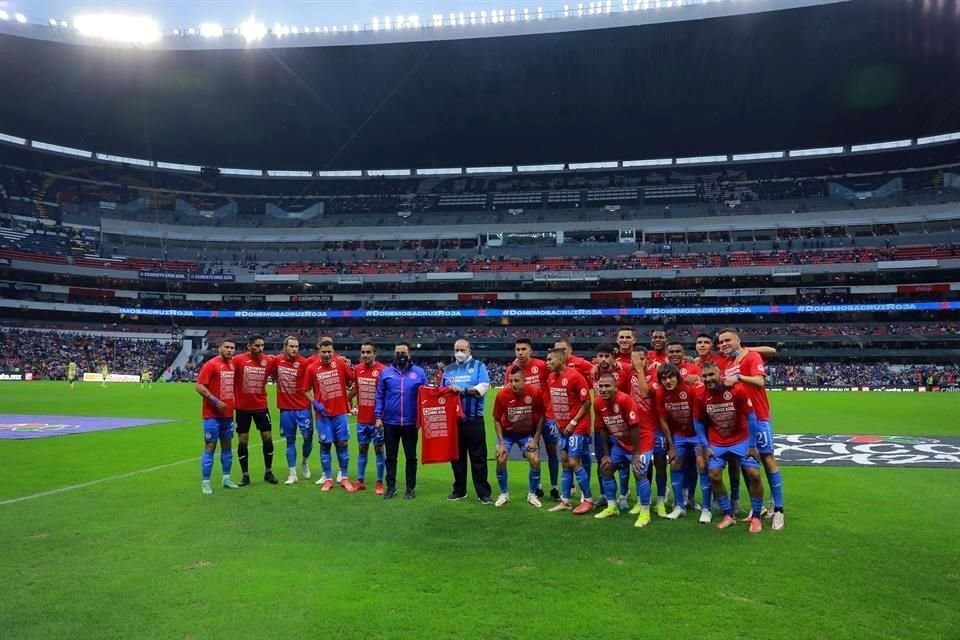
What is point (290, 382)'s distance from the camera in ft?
32.4

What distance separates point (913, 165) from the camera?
62188mm

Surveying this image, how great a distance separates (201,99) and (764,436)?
189ft

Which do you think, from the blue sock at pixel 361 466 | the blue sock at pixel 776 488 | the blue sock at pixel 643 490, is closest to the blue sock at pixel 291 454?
the blue sock at pixel 361 466

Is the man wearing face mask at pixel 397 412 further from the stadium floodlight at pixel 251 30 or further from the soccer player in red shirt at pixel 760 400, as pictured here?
the stadium floodlight at pixel 251 30

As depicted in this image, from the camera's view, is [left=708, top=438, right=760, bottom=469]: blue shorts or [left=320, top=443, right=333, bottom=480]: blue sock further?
[left=320, top=443, right=333, bottom=480]: blue sock

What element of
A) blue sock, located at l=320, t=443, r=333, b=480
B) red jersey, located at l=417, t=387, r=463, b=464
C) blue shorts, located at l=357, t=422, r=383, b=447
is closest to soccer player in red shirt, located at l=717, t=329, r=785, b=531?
red jersey, located at l=417, t=387, r=463, b=464

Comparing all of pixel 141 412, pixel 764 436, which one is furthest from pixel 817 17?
pixel 141 412

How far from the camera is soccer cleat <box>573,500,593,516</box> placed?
7.58 metres

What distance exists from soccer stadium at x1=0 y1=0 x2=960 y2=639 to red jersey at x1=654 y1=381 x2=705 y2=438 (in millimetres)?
86

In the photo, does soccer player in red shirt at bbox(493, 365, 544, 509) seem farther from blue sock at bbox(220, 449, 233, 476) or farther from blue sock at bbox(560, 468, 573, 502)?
blue sock at bbox(220, 449, 233, 476)

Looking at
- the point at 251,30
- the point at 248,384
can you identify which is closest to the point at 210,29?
the point at 251,30

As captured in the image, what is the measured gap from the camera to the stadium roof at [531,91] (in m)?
42.9

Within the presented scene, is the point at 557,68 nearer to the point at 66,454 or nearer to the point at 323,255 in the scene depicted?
the point at 323,255

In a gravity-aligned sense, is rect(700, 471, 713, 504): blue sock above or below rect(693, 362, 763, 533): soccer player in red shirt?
below
